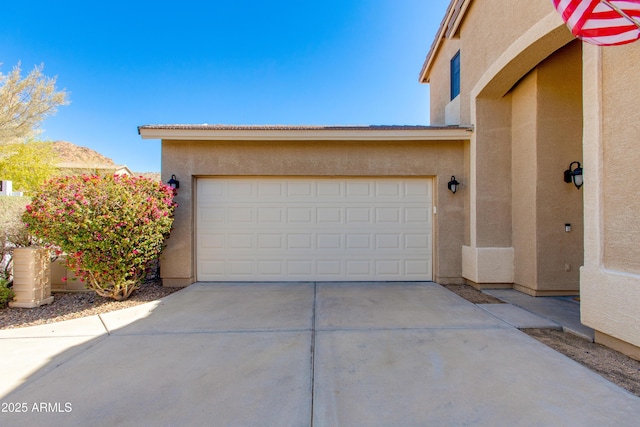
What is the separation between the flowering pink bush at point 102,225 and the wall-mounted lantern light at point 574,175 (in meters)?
7.63

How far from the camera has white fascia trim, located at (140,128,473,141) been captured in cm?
578

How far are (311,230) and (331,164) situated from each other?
1.60m

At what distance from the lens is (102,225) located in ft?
14.8

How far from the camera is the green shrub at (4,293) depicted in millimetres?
4445

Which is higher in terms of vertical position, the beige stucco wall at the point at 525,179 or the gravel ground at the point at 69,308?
the beige stucco wall at the point at 525,179

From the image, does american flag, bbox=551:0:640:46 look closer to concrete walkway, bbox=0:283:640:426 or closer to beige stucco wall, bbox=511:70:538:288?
beige stucco wall, bbox=511:70:538:288

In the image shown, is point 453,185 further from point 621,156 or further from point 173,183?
point 173,183

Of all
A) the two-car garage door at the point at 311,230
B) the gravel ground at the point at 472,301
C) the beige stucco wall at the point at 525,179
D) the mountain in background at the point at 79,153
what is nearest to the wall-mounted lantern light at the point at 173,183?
the two-car garage door at the point at 311,230

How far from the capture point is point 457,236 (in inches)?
244

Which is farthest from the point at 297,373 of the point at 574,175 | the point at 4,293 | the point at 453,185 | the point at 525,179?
the point at 574,175

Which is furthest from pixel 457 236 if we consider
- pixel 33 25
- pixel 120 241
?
pixel 33 25

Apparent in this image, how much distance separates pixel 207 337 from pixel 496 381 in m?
3.24

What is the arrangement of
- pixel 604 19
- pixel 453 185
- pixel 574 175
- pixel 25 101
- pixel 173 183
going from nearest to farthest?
1. pixel 604 19
2. pixel 574 175
3. pixel 173 183
4. pixel 453 185
5. pixel 25 101

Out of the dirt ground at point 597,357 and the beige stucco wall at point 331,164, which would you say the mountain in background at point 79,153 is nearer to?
the beige stucco wall at point 331,164
